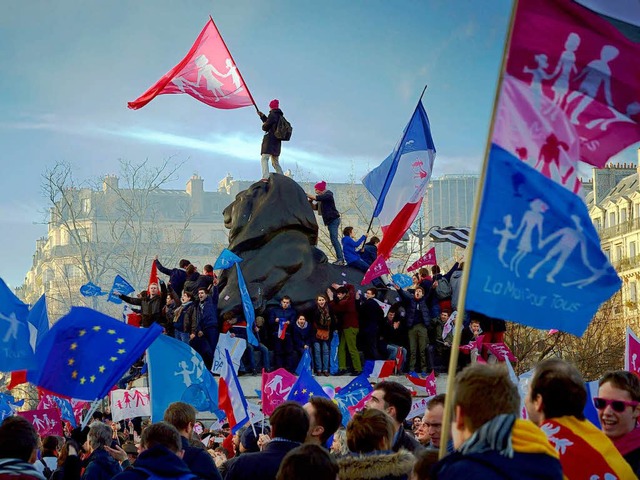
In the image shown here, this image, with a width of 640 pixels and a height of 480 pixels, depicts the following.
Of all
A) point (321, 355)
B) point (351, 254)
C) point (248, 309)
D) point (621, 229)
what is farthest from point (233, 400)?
point (621, 229)

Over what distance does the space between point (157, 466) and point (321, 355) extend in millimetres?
14954

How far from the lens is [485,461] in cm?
500

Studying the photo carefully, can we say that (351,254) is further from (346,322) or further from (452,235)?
(346,322)

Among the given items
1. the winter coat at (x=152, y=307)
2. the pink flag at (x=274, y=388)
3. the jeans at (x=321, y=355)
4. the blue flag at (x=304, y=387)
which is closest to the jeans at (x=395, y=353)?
the jeans at (x=321, y=355)

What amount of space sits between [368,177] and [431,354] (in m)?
3.28

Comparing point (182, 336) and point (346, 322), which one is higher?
point (346, 322)

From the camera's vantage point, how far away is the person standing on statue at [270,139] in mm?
24000

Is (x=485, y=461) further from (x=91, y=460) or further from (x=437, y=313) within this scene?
(x=437, y=313)

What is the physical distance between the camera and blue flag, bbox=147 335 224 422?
11852 mm

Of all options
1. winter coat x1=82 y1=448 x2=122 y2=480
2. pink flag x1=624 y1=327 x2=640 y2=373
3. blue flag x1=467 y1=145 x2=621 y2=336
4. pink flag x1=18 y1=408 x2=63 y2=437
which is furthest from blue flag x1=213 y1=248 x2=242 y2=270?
blue flag x1=467 y1=145 x2=621 y2=336

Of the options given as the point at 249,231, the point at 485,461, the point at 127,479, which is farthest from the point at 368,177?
the point at 485,461

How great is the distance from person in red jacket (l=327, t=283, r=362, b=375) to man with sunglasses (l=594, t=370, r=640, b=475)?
49.1ft

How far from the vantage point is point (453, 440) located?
18.2ft

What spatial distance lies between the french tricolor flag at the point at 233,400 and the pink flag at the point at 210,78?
10447 mm
